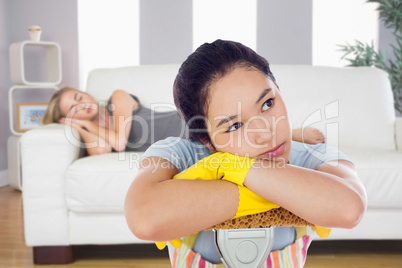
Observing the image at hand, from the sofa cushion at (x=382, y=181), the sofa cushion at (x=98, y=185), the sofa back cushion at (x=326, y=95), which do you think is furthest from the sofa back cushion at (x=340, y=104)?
the sofa cushion at (x=98, y=185)

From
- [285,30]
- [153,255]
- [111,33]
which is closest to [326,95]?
[153,255]

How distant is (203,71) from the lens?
49 cm

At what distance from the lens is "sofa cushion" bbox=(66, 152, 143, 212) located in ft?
6.73

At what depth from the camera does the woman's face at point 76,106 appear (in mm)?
2527

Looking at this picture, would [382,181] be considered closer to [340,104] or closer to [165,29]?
[340,104]

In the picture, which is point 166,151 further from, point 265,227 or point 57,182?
point 57,182

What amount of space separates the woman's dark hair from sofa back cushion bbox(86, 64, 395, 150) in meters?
2.07

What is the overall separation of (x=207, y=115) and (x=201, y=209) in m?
0.12

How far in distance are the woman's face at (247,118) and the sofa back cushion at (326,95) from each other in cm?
210

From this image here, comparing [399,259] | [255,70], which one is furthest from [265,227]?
[399,259]

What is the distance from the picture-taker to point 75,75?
487 cm

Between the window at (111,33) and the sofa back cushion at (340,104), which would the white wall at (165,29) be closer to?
the window at (111,33)

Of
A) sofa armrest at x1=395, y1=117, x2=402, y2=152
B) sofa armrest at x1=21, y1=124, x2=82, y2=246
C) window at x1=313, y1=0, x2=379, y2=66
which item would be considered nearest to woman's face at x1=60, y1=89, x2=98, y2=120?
sofa armrest at x1=21, y1=124, x2=82, y2=246

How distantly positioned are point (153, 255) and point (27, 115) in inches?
101
